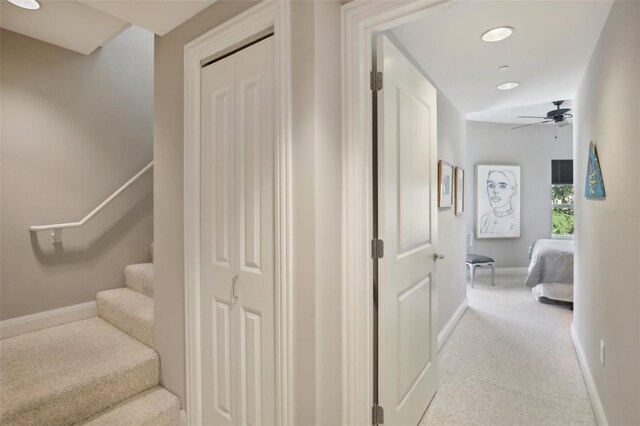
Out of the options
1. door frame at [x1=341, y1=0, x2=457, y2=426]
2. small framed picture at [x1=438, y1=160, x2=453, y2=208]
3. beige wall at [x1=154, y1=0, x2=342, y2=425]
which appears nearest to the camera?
beige wall at [x1=154, y1=0, x2=342, y2=425]

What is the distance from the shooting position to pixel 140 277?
2.67m

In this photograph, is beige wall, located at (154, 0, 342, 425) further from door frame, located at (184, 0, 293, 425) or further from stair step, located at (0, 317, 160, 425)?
stair step, located at (0, 317, 160, 425)

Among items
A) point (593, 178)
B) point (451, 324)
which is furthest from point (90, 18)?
point (451, 324)

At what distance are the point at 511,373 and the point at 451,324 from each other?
82 centimetres

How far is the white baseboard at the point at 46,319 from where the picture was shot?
2334 millimetres

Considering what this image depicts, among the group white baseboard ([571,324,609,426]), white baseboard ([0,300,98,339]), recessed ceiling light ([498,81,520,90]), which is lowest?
white baseboard ([571,324,609,426])

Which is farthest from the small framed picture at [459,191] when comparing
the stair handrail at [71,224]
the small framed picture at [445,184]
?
the stair handrail at [71,224]

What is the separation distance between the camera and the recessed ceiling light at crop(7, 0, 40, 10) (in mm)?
1947

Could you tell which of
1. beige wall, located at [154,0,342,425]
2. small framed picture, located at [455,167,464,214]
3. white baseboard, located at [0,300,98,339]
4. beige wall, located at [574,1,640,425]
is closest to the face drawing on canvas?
small framed picture, located at [455,167,464,214]

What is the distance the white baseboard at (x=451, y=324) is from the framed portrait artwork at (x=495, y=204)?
93.0 inches

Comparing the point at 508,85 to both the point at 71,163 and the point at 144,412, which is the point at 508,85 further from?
the point at 71,163

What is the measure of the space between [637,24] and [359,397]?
2.01 meters

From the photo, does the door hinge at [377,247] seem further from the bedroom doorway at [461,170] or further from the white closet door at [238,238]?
the white closet door at [238,238]

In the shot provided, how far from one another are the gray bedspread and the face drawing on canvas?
4.80ft
